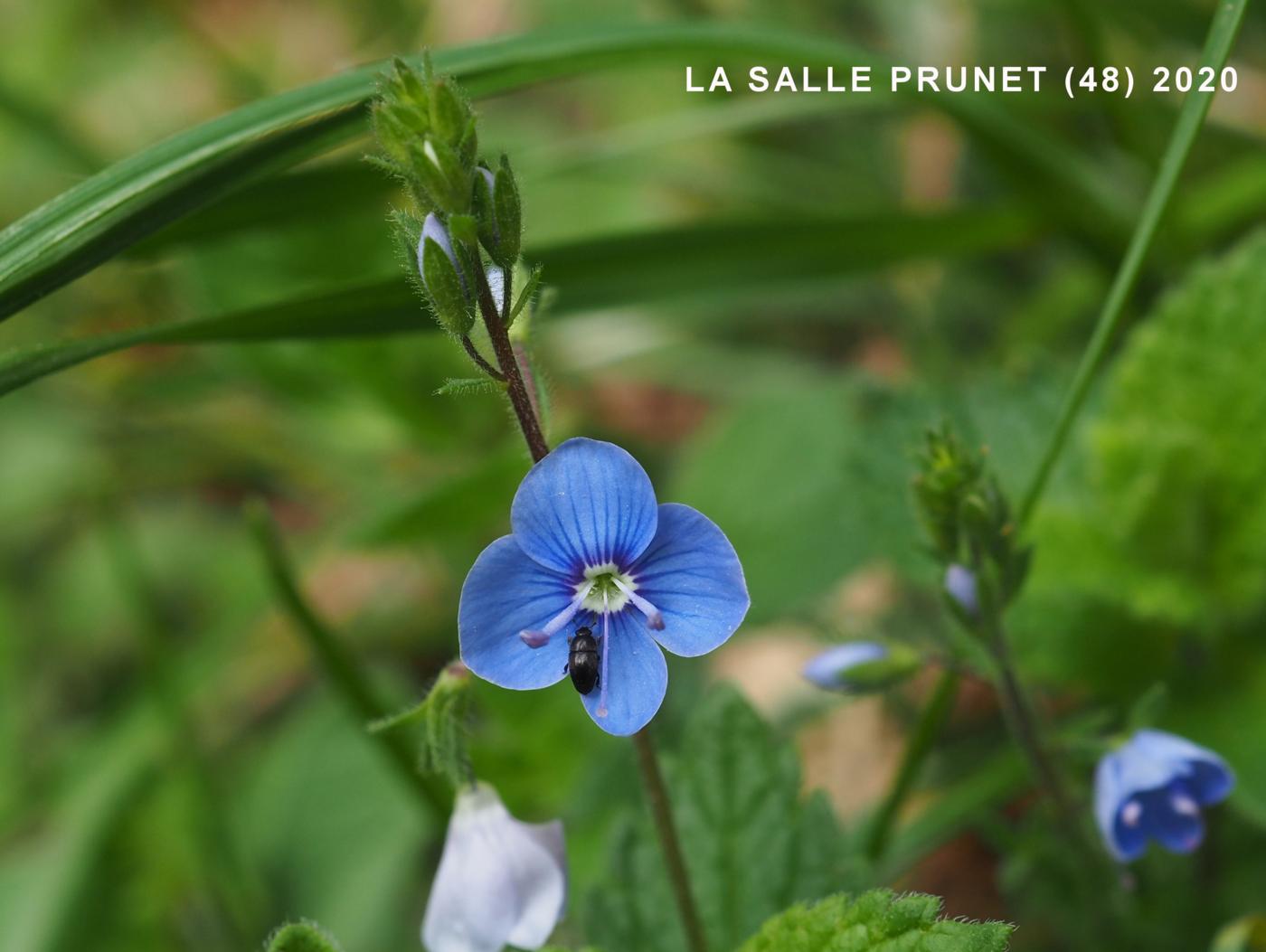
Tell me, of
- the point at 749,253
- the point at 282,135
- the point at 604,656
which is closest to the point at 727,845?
the point at 604,656

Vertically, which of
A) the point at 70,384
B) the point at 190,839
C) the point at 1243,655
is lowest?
the point at 1243,655

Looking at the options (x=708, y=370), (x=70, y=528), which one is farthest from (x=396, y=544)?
(x=70, y=528)

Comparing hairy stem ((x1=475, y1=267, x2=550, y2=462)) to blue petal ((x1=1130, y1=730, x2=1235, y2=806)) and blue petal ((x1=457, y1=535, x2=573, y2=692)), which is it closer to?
blue petal ((x1=457, y1=535, x2=573, y2=692))

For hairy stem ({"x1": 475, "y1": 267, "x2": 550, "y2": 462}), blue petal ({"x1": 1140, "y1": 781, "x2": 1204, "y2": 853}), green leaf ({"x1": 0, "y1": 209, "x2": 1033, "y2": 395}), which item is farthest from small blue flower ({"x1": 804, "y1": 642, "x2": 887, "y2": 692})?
green leaf ({"x1": 0, "y1": 209, "x2": 1033, "y2": 395})

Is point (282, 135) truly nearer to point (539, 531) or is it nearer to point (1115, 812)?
point (539, 531)

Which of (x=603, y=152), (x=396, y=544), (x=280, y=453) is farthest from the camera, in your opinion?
(x=280, y=453)

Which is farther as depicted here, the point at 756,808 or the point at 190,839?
the point at 190,839

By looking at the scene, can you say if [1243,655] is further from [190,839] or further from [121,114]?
[121,114]

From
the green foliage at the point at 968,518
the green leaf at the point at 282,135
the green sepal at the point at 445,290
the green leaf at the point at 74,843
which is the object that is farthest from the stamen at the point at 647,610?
the green leaf at the point at 74,843
